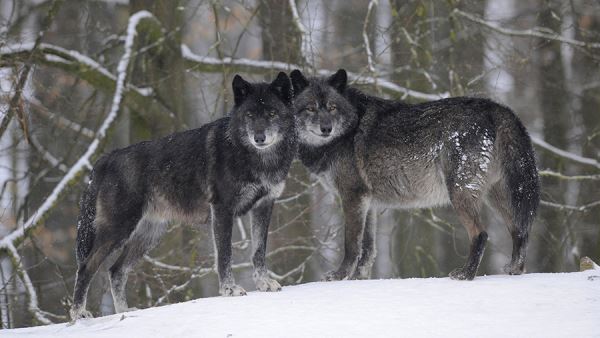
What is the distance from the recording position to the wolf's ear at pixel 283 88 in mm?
7117

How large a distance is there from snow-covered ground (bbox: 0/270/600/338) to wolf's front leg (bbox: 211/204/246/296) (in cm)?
24

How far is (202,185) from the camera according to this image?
23.8 ft

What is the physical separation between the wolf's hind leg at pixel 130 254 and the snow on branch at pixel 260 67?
11.6 ft

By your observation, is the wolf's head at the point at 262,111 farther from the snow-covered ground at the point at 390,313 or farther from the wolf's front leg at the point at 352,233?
the snow-covered ground at the point at 390,313

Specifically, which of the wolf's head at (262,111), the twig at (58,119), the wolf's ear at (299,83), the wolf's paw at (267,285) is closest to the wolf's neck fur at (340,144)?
the wolf's ear at (299,83)

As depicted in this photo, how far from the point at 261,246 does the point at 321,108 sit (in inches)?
68.0

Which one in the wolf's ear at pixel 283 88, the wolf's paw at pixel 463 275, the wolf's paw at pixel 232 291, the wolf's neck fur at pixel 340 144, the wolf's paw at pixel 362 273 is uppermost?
the wolf's ear at pixel 283 88

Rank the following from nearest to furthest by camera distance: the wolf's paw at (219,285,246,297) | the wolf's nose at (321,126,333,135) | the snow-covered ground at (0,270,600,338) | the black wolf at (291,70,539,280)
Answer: the snow-covered ground at (0,270,600,338) → the wolf's paw at (219,285,246,297) → the black wolf at (291,70,539,280) → the wolf's nose at (321,126,333,135)

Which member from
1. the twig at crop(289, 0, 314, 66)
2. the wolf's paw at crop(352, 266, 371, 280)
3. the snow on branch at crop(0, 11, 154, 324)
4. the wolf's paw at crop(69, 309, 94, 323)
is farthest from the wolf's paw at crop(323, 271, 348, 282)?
the snow on branch at crop(0, 11, 154, 324)

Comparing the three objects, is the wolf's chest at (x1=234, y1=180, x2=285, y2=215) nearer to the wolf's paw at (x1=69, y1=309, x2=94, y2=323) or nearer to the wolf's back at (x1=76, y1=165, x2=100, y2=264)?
the wolf's back at (x1=76, y1=165, x2=100, y2=264)

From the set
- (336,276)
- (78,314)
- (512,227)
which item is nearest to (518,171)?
(512,227)

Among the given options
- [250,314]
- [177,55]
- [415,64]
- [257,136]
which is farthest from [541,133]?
[250,314]

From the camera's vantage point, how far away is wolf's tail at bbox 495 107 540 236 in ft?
23.3

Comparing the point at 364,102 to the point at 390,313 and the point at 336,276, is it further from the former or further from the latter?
the point at 390,313
